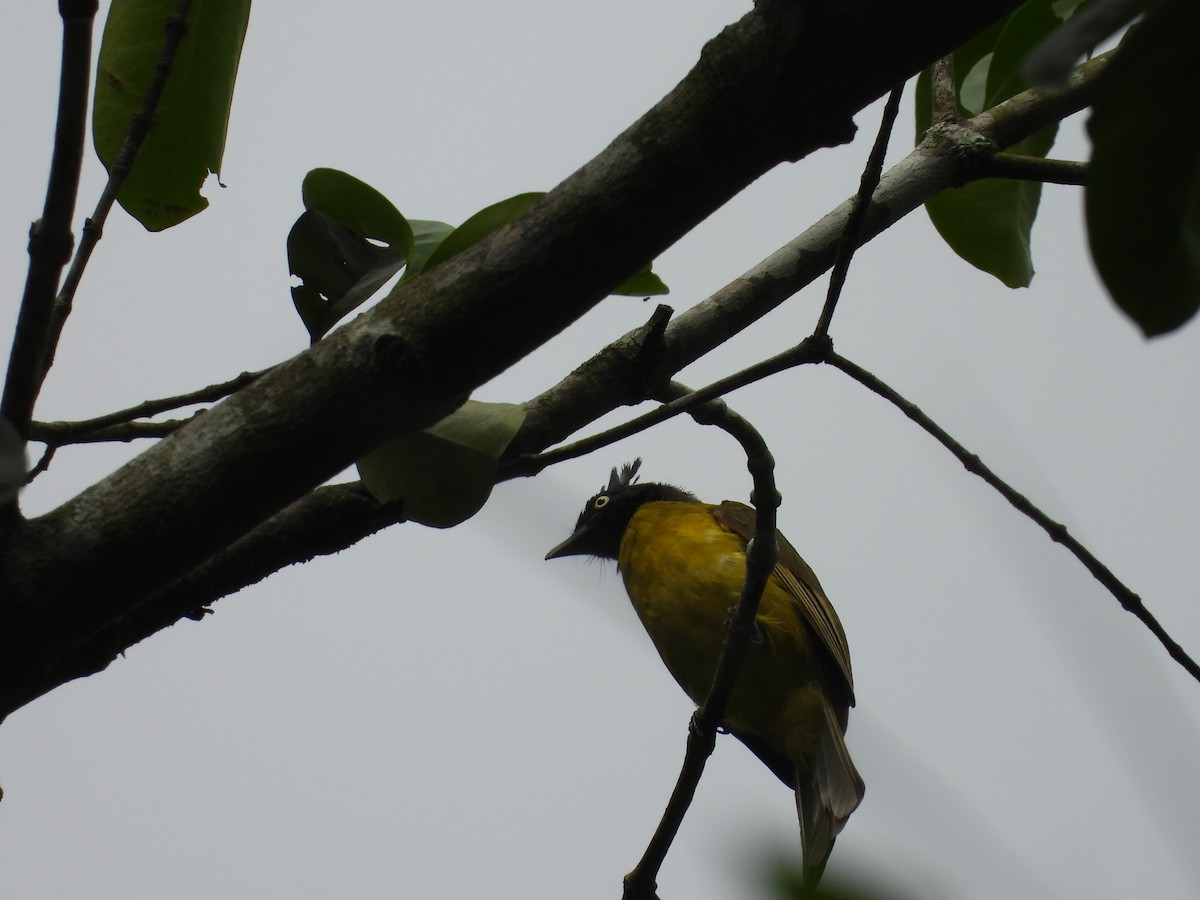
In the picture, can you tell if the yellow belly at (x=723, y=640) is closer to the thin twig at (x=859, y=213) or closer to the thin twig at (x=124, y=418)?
the thin twig at (x=859, y=213)

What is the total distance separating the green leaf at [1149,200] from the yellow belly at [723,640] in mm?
3707

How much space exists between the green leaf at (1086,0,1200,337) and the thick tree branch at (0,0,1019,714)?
0.97 ft

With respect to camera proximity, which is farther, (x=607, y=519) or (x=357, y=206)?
(x=607, y=519)

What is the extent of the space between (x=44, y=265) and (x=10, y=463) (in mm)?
324

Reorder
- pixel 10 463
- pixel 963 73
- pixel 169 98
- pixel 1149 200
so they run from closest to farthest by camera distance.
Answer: pixel 1149 200 < pixel 10 463 < pixel 169 98 < pixel 963 73

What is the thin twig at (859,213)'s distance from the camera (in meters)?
1.80

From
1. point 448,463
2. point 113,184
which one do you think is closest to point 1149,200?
point 448,463

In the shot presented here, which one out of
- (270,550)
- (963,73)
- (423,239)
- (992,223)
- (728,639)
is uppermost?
(963,73)

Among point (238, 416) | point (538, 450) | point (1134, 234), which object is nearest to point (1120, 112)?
point (1134, 234)

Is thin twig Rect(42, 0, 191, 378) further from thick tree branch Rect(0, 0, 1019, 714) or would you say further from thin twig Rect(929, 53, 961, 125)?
thin twig Rect(929, 53, 961, 125)

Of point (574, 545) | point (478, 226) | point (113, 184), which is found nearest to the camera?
point (113, 184)

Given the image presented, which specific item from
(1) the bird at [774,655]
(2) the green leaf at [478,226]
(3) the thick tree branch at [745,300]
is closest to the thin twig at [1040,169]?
(3) the thick tree branch at [745,300]

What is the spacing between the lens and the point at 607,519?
5.89 m

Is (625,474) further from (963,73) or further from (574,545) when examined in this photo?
(963,73)
